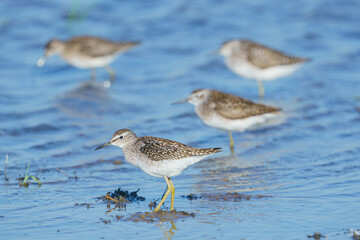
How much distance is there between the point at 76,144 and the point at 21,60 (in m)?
6.96

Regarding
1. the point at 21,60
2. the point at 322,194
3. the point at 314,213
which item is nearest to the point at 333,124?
the point at 322,194

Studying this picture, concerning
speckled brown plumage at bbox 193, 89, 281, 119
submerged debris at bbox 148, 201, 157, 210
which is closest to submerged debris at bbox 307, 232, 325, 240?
submerged debris at bbox 148, 201, 157, 210

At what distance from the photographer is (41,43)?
18.6 meters

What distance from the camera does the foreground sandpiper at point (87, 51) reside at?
1614 cm

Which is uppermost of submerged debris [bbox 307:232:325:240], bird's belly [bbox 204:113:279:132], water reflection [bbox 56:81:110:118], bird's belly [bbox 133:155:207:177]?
water reflection [bbox 56:81:110:118]

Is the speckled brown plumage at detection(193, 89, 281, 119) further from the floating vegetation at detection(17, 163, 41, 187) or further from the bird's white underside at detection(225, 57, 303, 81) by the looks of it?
the bird's white underside at detection(225, 57, 303, 81)

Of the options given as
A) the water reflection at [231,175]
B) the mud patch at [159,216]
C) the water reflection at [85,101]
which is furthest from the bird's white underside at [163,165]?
the water reflection at [85,101]

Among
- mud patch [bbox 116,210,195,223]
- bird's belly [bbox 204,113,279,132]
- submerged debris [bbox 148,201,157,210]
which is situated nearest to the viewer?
mud patch [bbox 116,210,195,223]

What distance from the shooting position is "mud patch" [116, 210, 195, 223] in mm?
6993

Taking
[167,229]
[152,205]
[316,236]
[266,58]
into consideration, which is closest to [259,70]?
[266,58]

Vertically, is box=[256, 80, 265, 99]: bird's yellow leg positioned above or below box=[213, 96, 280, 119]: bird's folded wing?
above

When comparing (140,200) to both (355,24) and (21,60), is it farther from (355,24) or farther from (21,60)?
Answer: (355,24)

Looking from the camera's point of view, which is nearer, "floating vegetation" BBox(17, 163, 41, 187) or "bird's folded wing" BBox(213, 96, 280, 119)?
"floating vegetation" BBox(17, 163, 41, 187)

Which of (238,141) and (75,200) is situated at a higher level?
(238,141)
